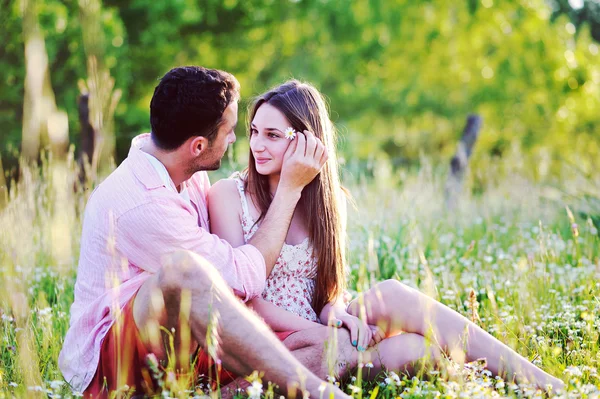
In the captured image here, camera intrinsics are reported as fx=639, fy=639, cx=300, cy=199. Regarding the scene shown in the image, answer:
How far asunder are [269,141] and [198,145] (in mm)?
399

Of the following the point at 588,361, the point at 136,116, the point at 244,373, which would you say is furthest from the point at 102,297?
the point at 136,116

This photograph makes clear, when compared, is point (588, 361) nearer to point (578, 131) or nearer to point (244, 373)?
point (244, 373)

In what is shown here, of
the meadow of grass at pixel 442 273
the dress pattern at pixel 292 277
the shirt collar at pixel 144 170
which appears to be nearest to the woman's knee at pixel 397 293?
the meadow of grass at pixel 442 273

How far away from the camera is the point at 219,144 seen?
2.91m

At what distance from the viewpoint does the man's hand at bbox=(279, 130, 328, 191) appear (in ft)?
9.54

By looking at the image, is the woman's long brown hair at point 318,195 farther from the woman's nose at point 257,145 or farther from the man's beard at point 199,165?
the man's beard at point 199,165

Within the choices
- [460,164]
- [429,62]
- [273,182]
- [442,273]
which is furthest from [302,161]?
[429,62]

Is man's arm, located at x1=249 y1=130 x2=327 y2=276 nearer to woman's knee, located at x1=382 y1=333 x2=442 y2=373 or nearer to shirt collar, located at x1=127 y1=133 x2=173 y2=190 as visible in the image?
shirt collar, located at x1=127 y1=133 x2=173 y2=190

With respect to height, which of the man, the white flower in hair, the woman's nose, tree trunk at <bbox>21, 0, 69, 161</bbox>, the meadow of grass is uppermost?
tree trunk at <bbox>21, 0, 69, 161</bbox>

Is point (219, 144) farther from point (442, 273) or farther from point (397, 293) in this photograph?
point (442, 273)

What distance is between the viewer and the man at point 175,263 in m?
2.25

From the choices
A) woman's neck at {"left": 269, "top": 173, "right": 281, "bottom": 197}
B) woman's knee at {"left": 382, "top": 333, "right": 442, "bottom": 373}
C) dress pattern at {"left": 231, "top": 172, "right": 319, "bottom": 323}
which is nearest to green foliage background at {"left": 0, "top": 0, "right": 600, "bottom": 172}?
woman's neck at {"left": 269, "top": 173, "right": 281, "bottom": 197}

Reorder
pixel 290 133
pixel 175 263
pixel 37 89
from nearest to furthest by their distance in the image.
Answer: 1. pixel 37 89
2. pixel 175 263
3. pixel 290 133

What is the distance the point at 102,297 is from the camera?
2.57 meters
